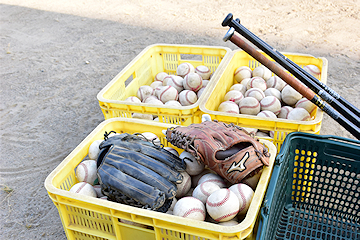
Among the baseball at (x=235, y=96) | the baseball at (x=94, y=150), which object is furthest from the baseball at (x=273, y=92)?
the baseball at (x=94, y=150)

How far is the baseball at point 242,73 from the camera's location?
3521 mm

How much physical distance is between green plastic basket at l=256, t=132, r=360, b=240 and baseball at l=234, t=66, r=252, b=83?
1.44 meters

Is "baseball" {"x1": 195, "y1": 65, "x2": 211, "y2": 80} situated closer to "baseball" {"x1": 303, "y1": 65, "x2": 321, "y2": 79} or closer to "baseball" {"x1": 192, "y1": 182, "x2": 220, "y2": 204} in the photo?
"baseball" {"x1": 303, "y1": 65, "x2": 321, "y2": 79}

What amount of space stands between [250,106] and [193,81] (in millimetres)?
784

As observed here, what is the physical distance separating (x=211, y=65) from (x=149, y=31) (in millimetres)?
3493

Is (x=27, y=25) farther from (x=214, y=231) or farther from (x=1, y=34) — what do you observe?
(x=214, y=231)

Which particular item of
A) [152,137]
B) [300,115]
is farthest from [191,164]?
[300,115]

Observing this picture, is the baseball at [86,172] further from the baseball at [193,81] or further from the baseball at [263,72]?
the baseball at [263,72]

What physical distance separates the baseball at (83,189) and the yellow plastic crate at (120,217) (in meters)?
0.09

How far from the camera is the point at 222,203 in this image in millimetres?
1764

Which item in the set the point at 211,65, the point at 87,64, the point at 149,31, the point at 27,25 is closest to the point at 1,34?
the point at 27,25

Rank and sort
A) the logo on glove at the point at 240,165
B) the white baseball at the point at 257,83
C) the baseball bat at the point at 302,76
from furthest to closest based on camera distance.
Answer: the white baseball at the point at 257,83, the baseball bat at the point at 302,76, the logo on glove at the point at 240,165

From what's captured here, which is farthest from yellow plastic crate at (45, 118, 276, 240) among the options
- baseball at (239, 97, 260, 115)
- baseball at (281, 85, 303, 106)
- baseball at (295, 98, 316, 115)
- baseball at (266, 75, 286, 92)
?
baseball at (266, 75, 286, 92)

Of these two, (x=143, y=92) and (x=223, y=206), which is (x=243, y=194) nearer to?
(x=223, y=206)
